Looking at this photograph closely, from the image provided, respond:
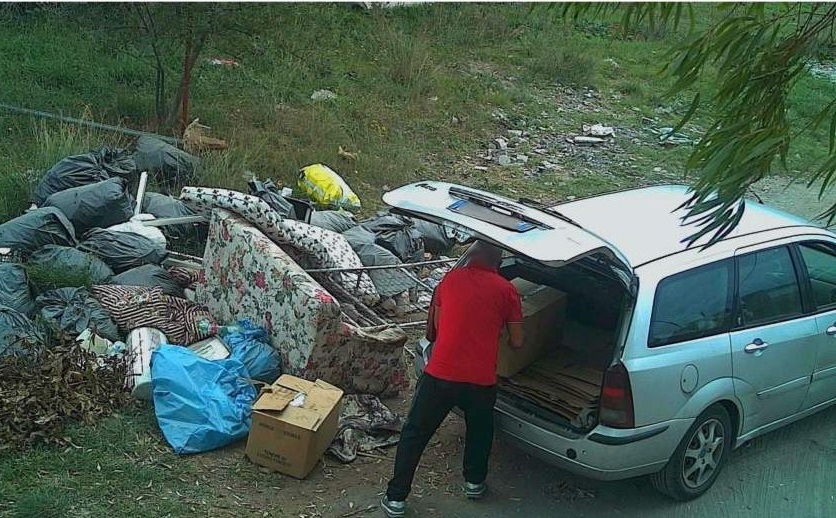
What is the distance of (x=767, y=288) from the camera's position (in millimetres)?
5590

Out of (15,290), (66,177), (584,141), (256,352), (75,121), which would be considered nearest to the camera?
(256,352)

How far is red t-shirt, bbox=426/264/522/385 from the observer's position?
4918mm

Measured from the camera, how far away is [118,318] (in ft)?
20.4

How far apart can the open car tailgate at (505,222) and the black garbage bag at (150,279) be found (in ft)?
8.44

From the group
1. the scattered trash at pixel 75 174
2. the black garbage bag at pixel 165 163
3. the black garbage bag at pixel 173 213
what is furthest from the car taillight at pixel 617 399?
the black garbage bag at pixel 165 163

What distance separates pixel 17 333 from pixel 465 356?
2966 millimetres

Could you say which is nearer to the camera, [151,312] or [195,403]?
[195,403]

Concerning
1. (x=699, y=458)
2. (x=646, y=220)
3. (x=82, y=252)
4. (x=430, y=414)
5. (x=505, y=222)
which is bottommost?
(x=82, y=252)

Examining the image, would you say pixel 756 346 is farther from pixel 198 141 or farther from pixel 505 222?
pixel 198 141

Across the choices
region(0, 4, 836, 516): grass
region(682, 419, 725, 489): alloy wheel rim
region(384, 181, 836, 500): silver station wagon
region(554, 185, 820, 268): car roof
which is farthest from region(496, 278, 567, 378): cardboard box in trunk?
region(0, 4, 836, 516): grass

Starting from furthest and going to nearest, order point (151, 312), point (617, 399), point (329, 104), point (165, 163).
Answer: point (329, 104) < point (165, 163) < point (151, 312) < point (617, 399)

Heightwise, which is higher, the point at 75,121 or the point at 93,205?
the point at 93,205

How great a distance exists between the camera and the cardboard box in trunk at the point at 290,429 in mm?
5219

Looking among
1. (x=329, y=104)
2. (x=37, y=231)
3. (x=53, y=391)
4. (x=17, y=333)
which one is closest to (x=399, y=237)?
(x=37, y=231)
